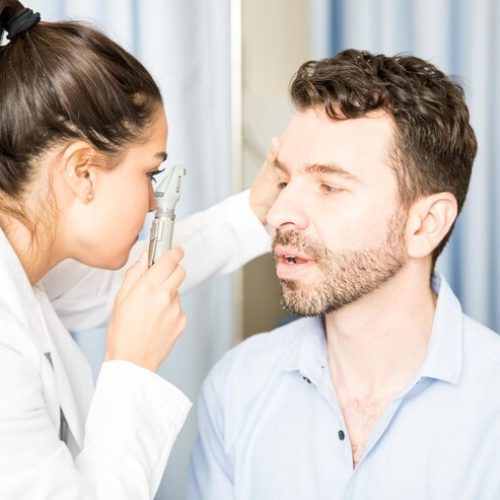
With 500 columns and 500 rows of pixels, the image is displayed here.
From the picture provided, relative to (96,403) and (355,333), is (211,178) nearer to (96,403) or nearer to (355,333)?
(355,333)

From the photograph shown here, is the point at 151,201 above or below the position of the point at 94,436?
above

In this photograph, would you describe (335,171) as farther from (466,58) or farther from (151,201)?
(466,58)

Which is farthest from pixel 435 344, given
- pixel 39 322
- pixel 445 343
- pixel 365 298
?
pixel 39 322

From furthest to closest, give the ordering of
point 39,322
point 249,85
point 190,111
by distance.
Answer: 1. point 249,85
2. point 190,111
3. point 39,322

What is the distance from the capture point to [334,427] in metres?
1.17

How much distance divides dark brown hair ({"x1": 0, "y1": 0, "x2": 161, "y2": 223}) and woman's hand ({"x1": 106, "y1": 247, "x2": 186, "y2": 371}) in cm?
19

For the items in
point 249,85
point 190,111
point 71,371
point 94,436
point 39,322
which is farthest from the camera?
point 249,85

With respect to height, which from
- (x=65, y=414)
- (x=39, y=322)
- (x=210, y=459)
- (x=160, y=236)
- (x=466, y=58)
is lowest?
(x=210, y=459)

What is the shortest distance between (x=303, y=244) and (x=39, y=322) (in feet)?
1.34

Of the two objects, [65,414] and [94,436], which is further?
[65,414]

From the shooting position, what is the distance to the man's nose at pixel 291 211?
3.83 feet

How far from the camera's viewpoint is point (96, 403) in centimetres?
102

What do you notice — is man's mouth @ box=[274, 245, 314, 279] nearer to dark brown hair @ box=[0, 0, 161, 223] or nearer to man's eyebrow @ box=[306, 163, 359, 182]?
man's eyebrow @ box=[306, 163, 359, 182]

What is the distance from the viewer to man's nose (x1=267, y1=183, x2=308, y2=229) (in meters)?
1.17
